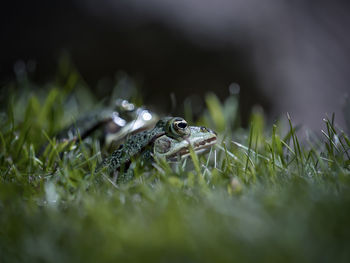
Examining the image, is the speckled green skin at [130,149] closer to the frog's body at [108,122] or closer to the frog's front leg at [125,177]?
the frog's front leg at [125,177]

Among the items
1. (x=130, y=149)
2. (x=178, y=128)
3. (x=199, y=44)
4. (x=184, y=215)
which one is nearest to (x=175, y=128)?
(x=178, y=128)

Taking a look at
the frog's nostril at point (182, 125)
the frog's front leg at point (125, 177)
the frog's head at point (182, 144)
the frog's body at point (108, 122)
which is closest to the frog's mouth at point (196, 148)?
the frog's head at point (182, 144)

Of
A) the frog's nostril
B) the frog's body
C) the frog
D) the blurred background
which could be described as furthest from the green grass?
the blurred background

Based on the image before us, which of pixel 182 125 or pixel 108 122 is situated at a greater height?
pixel 182 125

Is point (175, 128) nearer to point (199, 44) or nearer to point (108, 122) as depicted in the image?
point (108, 122)

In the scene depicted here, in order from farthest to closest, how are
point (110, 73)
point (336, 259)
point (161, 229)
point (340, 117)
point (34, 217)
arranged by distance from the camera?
point (110, 73), point (340, 117), point (34, 217), point (161, 229), point (336, 259)

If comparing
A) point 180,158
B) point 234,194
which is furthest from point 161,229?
point 180,158

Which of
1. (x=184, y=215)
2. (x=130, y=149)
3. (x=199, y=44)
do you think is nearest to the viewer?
(x=184, y=215)

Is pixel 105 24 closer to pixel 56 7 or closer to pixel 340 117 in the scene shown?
pixel 56 7
